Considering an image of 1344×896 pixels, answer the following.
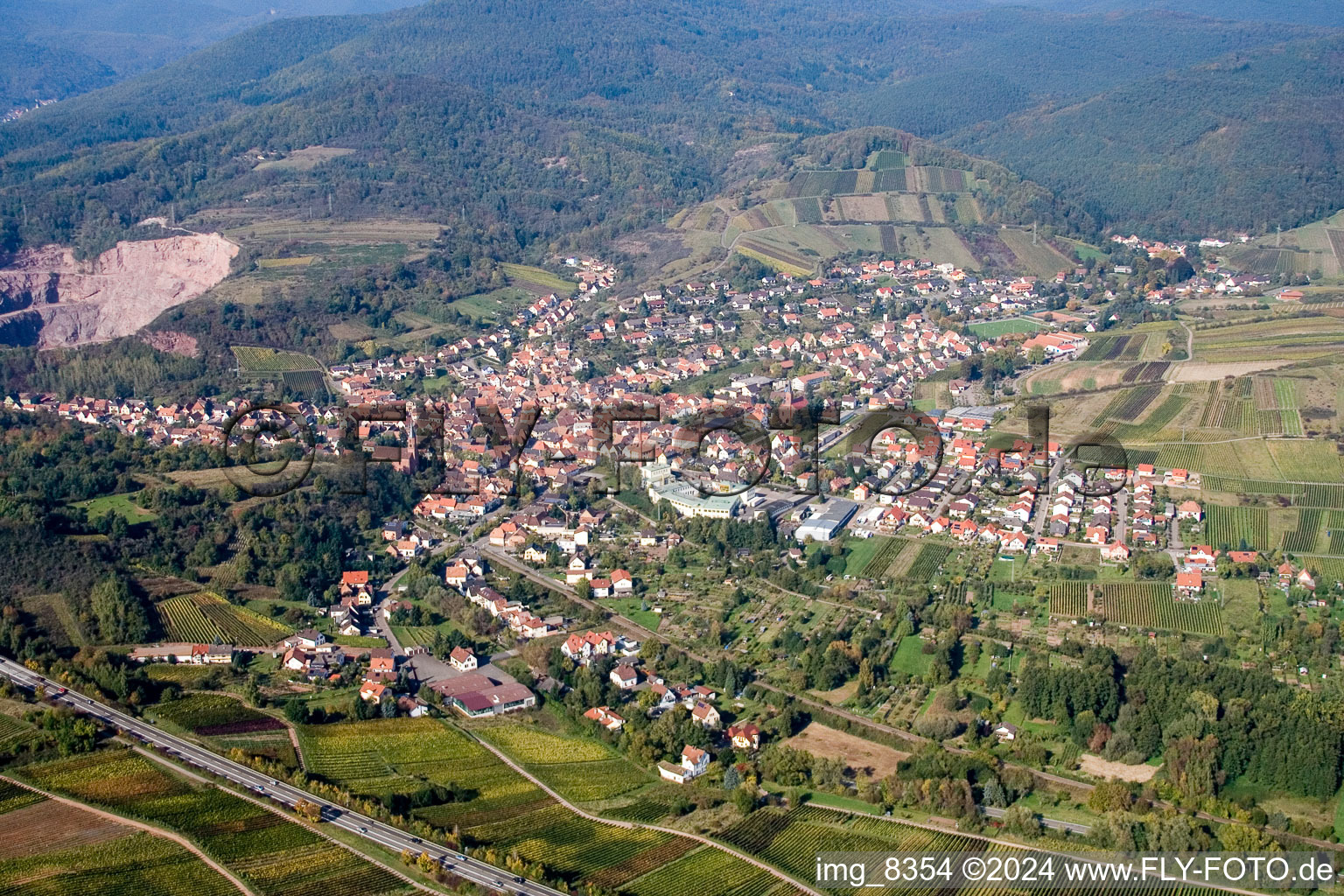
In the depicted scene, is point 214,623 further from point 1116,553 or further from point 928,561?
point 1116,553

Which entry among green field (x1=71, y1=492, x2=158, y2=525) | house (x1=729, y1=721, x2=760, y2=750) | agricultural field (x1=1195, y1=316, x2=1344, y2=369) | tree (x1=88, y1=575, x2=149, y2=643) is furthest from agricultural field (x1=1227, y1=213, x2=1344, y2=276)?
tree (x1=88, y1=575, x2=149, y2=643)

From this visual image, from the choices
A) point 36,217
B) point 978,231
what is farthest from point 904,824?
point 36,217

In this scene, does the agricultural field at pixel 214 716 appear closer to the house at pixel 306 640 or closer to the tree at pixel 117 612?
the house at pixel 306 640

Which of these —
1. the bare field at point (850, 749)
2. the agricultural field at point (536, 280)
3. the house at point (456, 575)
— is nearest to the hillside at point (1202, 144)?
the agricultural field at point (536, 280)

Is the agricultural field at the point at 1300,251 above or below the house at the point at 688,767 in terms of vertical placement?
above

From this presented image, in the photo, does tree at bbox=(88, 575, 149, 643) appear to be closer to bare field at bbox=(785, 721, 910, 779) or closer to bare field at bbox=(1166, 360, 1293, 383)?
bare field at bbox=(785, 721, 910, 779)

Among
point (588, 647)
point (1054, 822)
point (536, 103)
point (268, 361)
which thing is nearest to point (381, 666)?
point (588, 647)
